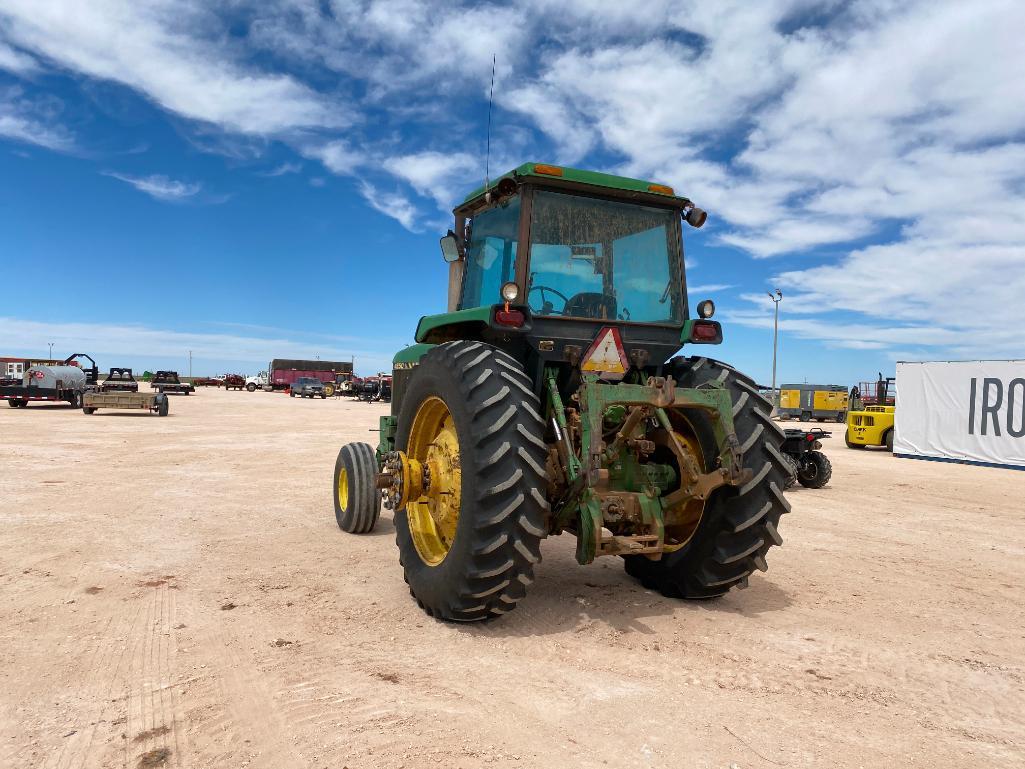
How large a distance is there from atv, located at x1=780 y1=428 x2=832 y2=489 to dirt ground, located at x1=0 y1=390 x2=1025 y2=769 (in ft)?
12.9

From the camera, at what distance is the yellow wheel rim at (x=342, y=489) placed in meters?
6.64

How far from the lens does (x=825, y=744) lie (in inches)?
104

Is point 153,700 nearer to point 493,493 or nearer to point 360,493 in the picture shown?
point 493,493

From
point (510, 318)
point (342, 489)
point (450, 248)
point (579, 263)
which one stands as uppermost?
point (450, 248)

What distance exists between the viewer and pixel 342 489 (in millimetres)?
6711

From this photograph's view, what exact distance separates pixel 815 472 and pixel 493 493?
8.85 m

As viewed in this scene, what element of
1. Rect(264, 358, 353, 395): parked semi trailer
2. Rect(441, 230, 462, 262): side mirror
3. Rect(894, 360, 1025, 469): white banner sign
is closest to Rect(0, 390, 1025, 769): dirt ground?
Rect(441, 230, 462, 262): side mirror

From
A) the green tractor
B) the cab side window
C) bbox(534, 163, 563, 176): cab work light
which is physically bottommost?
the green tractor

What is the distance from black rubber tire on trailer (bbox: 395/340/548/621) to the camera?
11.5 feet

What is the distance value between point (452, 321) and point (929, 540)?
5.61 m

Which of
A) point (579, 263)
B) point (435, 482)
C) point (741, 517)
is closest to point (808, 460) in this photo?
point (741, 517)

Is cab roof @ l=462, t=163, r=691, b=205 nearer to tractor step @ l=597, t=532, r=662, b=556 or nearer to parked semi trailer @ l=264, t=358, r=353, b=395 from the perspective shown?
tractor step @ l=597, t=532, r=662, b=556

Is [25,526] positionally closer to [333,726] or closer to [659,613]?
[333,726]

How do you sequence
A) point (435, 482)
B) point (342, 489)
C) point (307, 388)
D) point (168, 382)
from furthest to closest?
1. point (307, 388)
2. point (168, 382)
3. point (342, 489)
4. point (435, 482)
